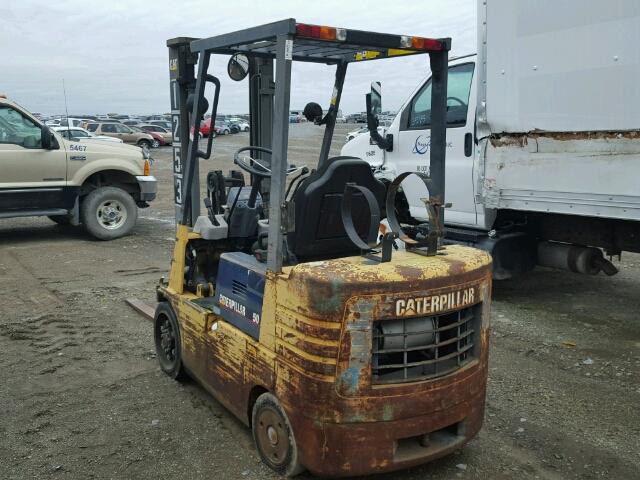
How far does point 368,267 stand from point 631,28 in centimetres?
352

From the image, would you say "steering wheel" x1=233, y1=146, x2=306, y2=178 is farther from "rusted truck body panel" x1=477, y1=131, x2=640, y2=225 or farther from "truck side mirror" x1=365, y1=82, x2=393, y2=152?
"rusted truck body panel" x1=477, y1=131, x2=640, y2=225

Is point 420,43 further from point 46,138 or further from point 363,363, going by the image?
point 46,138

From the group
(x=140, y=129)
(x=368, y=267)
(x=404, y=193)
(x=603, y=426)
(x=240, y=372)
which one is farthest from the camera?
(x=140, y=129)

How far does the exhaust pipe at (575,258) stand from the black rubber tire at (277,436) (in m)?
4.31

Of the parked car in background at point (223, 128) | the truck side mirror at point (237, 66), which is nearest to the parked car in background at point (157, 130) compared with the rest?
the parked car in background at point (223, 128)

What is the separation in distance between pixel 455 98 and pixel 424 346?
178 inches

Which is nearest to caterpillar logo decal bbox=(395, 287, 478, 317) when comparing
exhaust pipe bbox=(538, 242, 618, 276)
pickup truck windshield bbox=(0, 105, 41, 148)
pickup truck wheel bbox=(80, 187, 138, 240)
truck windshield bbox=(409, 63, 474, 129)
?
exhaust pipe bbox=(538, 242, 618, 276)

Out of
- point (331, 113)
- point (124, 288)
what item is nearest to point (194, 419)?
point (331, 113)

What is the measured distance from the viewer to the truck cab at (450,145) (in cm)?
685

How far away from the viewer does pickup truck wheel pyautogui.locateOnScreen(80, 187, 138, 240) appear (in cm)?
1026

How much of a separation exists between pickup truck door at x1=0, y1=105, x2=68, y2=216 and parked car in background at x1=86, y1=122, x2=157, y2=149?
82.9ft

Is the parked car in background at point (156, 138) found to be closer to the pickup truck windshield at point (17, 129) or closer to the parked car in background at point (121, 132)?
the parked car in background at point (121, 132)

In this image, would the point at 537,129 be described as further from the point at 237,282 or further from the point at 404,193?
the point at 237,282

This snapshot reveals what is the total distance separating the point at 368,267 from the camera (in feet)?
9.88
